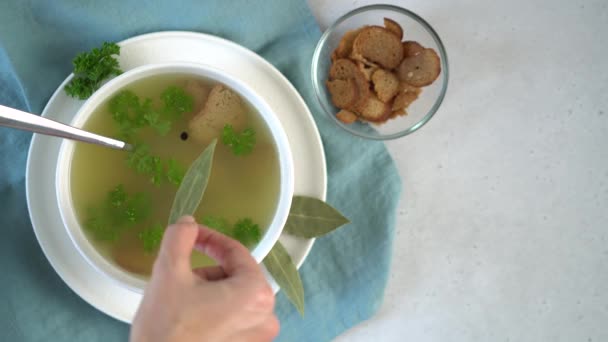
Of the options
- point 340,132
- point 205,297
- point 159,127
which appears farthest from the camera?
point 340,132

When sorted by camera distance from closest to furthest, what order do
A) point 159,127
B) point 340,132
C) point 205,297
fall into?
point 205,297 → point 159,127 → point 340,132

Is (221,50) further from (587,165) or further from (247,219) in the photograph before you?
(587,165)

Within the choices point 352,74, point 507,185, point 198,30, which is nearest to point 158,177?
point 198,30

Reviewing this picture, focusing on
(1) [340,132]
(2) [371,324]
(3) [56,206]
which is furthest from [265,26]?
(2) [371,324]

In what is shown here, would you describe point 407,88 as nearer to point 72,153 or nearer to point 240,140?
point 240,140

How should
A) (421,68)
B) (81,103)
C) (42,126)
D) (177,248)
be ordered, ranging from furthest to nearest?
(421,68) < (81,103) < (42,126) < (177,248)
